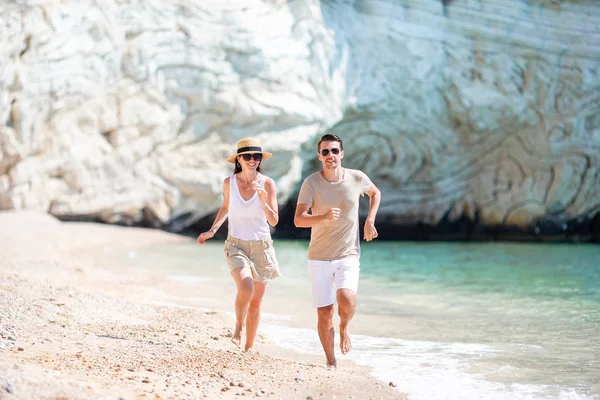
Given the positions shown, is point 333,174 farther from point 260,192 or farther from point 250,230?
point 250,230

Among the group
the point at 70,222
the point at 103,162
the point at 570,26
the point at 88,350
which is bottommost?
the point at 70,222

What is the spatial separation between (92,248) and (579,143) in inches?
457

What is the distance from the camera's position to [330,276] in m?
4.21

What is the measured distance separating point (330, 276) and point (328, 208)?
1.30 feet

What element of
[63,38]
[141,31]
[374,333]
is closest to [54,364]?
Answer: [374,333]

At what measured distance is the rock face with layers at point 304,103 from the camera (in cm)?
1235

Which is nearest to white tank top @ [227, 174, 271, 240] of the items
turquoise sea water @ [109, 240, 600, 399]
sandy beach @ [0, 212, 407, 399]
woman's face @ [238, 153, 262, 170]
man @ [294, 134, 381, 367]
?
woman's face @ [238, 153, 262, 170]

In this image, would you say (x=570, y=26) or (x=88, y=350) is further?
(x=570, y=26)

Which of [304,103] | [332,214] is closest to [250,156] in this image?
[332,214]

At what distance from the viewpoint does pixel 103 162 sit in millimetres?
13180

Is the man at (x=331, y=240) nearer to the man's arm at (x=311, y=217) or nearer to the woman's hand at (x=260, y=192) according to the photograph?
the man's arm at (x=311, y=217)

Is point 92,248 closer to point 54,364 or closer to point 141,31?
point 141,31

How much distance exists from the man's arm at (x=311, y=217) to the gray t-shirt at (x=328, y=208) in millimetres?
50

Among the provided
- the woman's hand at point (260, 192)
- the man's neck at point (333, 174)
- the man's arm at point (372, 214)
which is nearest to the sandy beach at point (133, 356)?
the man's arm at point (372, 214)
